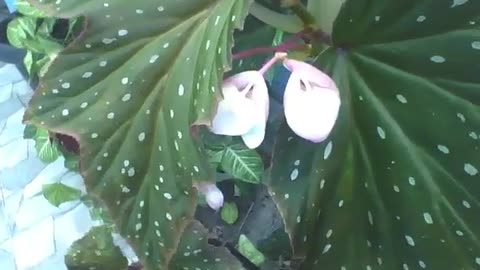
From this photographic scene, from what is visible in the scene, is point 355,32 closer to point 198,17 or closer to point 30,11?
point 198,17

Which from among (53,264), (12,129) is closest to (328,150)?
(53,264)

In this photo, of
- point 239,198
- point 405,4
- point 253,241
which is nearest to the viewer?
point 405,4

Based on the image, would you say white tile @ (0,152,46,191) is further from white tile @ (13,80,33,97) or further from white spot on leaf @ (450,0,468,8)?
white spot on leaf @ (450,0,468,8)

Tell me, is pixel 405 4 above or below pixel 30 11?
above

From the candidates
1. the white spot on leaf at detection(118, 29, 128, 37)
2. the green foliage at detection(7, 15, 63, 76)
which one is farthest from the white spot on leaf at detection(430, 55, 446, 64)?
the green foliage at detection(7, 15, 63, 76)

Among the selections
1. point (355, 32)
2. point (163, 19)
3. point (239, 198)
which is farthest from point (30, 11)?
point (355, 32)

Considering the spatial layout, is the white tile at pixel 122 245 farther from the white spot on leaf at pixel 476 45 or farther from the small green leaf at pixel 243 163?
the white spot on leaf at pixel 476 45
